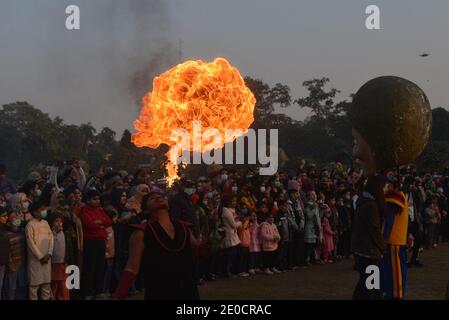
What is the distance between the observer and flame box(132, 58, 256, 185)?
68.4 ft

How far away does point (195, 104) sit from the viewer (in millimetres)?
22000

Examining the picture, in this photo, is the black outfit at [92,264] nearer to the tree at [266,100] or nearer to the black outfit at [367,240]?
the black outfit at [367,240]

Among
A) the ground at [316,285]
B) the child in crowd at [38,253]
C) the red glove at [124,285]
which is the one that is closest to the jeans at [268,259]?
the ground at [316,285]

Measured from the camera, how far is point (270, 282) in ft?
44.4

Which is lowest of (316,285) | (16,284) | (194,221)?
(316,285)

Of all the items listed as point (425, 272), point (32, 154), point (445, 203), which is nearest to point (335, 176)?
point (445, 203)

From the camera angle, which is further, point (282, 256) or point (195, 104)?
point (195, 104)

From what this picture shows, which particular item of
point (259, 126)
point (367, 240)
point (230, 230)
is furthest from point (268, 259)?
point (259, 126)

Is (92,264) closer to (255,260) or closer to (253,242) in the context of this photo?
(253,242)

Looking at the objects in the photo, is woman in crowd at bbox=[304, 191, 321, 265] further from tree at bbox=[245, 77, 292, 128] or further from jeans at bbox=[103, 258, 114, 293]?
tree at bbox=[245, 77, 292, 128]

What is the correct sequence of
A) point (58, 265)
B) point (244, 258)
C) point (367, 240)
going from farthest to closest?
point (244, 258)
point (58, 265)
point (367, 240)

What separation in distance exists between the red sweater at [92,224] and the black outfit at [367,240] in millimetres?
4289

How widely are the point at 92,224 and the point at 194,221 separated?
1812mm

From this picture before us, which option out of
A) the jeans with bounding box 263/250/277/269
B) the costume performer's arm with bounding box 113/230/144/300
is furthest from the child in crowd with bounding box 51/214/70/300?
the jeans with bounding box 263/250/277/269
